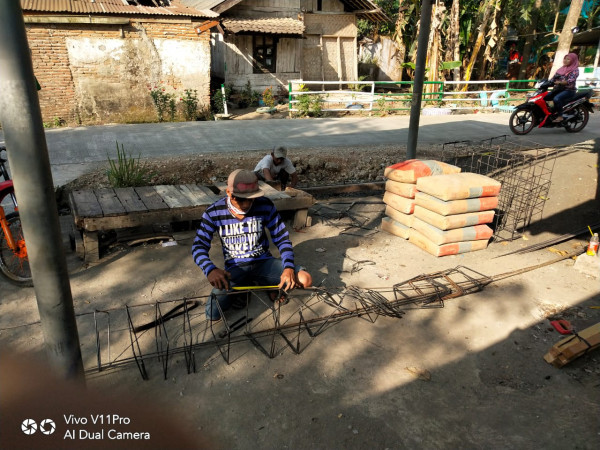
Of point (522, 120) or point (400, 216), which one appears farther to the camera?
point (522, 120)

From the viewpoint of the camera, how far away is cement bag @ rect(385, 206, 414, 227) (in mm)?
5648

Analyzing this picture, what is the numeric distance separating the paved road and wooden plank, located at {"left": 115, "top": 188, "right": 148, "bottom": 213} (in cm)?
235

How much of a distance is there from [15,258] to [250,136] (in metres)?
7.38

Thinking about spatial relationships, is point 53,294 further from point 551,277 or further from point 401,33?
point 401,33

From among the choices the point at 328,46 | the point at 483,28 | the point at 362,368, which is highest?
the point at 483,28

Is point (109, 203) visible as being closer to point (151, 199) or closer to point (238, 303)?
point (151, 199)

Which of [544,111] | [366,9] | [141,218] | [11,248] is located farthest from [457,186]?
[366,9]

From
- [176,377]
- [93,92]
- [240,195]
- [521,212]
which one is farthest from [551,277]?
[93,92]

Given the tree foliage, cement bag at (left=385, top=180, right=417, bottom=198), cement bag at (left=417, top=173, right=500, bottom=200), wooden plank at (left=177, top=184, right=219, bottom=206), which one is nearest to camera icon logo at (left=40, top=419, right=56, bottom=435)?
wooden plank at (left=177, top=184, right=219, bottom=206)

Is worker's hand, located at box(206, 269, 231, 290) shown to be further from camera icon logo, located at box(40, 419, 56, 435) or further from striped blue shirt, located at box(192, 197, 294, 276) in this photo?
camera icon logo, located at box(40, 419, 56, 435)

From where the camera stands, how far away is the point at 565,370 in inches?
134

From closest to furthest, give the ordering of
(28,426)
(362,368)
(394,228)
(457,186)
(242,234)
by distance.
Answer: (28,426) < (362,368) < (242,234) < (457,186) < (394,228)

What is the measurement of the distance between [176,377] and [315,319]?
1213mm

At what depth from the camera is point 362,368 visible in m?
3.37
